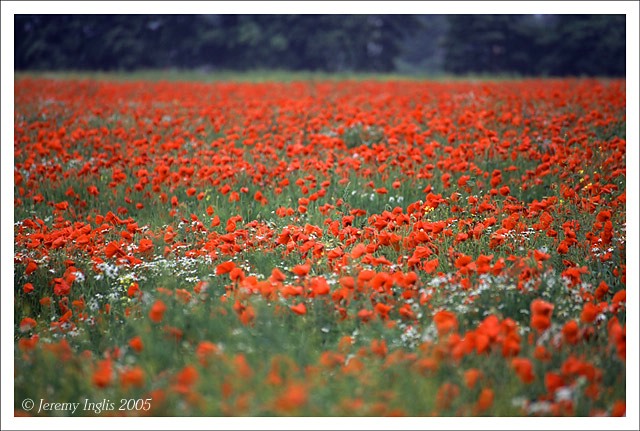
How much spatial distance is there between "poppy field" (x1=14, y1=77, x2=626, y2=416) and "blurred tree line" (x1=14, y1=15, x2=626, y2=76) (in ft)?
8.08

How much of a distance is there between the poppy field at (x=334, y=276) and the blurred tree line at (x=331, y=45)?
2.46 m

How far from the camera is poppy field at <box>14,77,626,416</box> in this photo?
2803mm

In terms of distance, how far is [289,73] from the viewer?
18.2m

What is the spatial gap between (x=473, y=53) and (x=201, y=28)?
691 centimetres

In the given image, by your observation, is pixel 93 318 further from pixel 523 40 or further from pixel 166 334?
pixel 523 40

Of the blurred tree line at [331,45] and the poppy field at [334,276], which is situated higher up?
the blurred tree line at [331,45]

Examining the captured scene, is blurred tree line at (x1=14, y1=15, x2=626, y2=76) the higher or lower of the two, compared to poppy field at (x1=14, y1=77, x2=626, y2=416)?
higher

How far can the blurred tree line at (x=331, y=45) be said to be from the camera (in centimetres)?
1045

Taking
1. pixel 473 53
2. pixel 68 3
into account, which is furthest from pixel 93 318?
pixel 473 53

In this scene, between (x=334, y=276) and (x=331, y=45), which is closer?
(x=334, y=276)

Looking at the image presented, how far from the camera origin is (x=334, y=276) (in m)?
3.94

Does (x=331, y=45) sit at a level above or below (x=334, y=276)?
above

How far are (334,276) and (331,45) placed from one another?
11.1 meters

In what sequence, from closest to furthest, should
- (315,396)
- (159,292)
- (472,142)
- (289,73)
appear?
(315,396) < (159,292) < (472,142) < (289,73)
